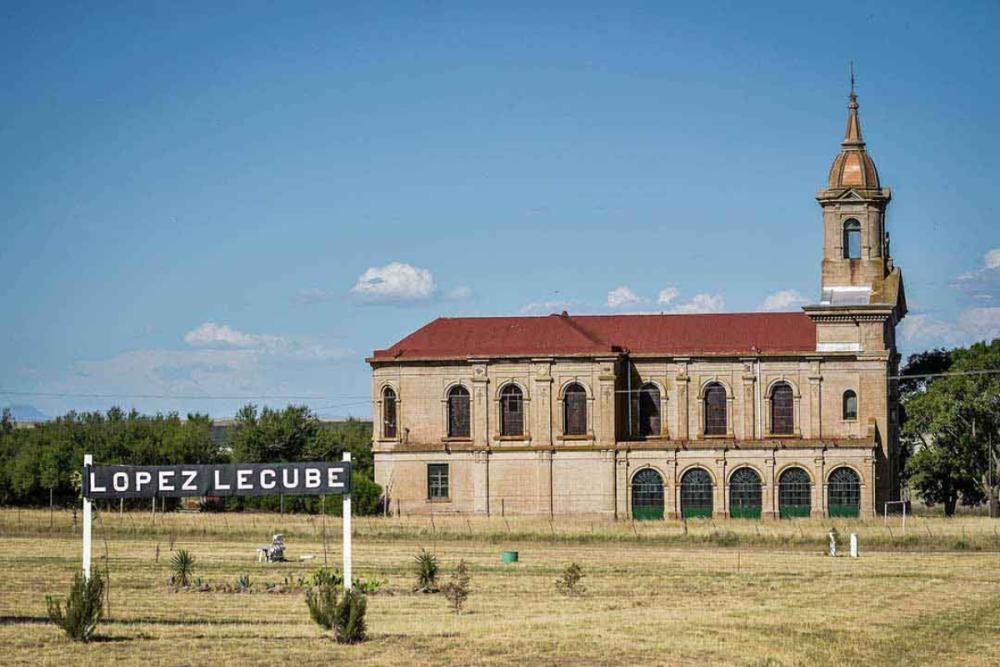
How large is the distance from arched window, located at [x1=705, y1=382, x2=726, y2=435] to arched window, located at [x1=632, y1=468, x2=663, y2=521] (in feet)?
13.2

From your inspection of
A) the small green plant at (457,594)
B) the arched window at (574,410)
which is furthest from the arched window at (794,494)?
the small green plant at (457,594)

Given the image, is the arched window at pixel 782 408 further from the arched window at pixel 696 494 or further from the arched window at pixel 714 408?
the arched window at pixel 696 494

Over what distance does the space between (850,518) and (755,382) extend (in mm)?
9036

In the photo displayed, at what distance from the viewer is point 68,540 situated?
Answer: 64.3 meters

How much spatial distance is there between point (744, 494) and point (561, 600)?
134 feet

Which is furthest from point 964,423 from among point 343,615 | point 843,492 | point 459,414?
point 343,615

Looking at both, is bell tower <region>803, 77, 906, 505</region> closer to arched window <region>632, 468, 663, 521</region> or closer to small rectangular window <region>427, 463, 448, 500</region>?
arched window <region>632, 468, 663, 521</region>

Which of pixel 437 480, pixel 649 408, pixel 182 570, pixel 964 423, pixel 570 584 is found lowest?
pixel 570 584

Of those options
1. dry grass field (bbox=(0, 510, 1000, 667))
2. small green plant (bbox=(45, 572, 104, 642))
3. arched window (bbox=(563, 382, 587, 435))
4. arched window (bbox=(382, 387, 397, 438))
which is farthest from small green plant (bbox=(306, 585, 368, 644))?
arched window (bbox=(382, 387, 397, 438))

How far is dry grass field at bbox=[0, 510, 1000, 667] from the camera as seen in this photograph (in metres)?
31.9

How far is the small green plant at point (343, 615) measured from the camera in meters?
32.7

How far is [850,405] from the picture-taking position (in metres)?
82.1

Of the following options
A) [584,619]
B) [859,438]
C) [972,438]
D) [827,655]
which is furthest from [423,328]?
[827,655]

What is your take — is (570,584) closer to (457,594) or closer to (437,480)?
(457,594)
